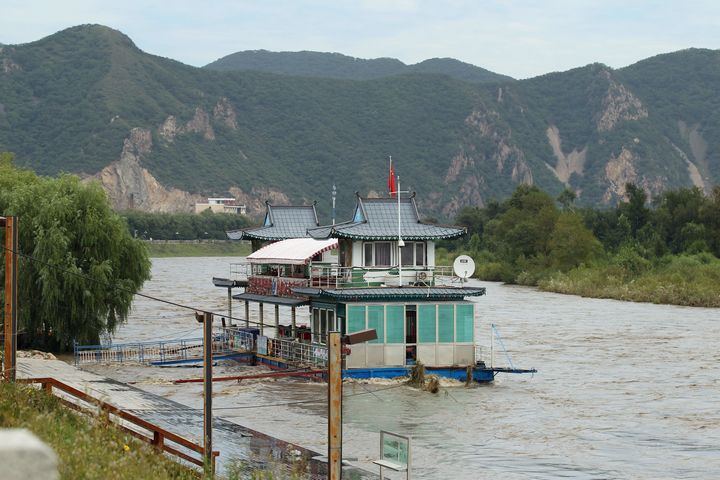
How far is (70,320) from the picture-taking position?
47781mm

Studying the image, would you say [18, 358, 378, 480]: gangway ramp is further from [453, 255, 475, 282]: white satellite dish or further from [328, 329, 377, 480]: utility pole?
[453, 255, 475, 282]: white satellite dish

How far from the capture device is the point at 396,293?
39531 mm

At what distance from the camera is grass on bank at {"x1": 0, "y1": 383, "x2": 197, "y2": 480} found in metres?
12.8

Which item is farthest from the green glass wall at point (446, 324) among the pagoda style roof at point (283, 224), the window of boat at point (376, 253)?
the pagoda style roof at point (283, 224)

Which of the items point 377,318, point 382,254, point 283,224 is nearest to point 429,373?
point 377,318

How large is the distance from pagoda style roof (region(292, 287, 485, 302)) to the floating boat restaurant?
3 cm


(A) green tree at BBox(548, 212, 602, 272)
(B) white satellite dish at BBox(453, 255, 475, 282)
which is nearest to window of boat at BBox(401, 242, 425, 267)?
(B) white satellite dish at BBox(453, 255, 475, 282)

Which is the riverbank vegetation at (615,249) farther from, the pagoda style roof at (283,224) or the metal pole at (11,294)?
the metal pole at (11,294)

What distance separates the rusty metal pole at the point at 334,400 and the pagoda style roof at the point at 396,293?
20.1m

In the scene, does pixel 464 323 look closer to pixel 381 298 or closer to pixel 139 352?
pixel 381 298

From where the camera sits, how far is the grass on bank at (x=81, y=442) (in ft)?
41.9

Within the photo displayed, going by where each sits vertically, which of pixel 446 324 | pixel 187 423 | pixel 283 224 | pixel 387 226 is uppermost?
pixel 387 226

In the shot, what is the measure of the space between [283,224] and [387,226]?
1322 centimetres

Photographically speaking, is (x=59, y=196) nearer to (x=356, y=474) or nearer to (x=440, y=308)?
(x=440, y=308)
